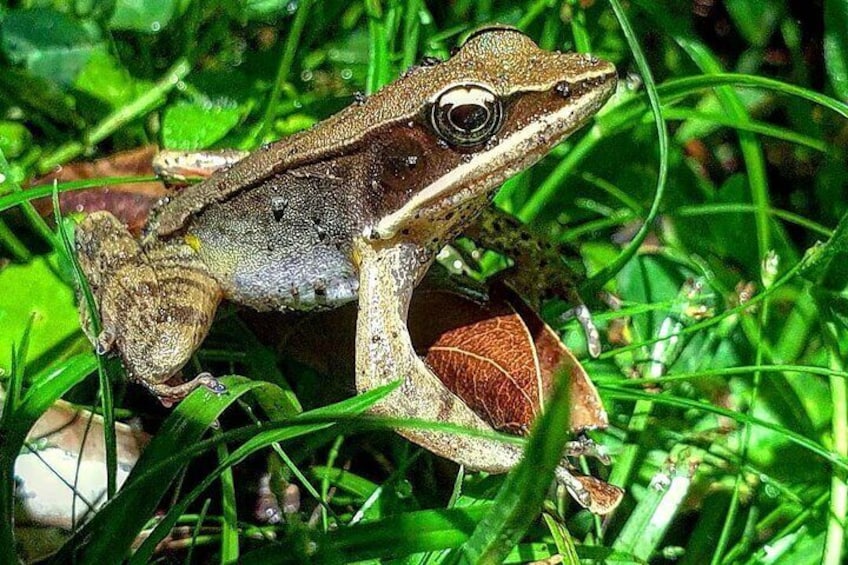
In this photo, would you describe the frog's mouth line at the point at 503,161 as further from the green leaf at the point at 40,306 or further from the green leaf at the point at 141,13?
the green leaf at the point at 141,13

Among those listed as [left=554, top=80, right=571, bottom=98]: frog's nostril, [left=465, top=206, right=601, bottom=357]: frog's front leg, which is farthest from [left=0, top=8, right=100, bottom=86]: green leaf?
[left=554, top=80, right=571, bottom=98]: frog's nostril

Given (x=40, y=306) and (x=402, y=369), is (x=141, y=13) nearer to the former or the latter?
(x=40, y=306)

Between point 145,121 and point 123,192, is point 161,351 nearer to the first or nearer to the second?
point 123,192

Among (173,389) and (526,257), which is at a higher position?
(526,257)

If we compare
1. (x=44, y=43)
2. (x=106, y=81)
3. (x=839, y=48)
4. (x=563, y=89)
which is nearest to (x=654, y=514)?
(x=563, y=89)

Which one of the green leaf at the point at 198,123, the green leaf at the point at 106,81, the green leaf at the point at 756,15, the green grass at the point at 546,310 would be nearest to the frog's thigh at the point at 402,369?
the green grass at the point at 546,310
